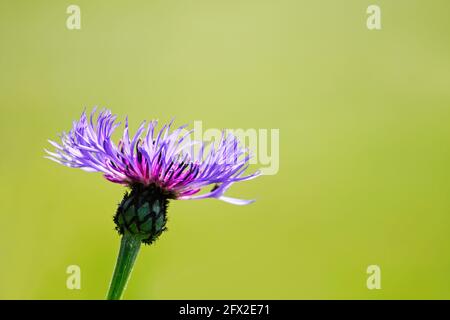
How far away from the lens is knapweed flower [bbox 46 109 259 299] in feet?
3.43

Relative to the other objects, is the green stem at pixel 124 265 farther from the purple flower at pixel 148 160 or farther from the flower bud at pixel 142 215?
the purple flower at pixel 148 160

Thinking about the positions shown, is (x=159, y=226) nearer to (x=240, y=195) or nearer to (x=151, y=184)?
(x=151, y=184)

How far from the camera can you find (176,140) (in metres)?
1.23

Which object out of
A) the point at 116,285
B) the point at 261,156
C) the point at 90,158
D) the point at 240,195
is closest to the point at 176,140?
the point at 90,158

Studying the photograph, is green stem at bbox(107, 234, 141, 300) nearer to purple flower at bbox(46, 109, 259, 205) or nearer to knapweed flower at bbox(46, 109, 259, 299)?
knapweed flower at bbox(46, 109, 259, 299)

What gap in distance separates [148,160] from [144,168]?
0.02 m

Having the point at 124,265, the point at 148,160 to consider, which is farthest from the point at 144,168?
the point at 124,265

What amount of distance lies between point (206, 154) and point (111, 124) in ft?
0.65

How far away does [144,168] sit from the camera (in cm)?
107

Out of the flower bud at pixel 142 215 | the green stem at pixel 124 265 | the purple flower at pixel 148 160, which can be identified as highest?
the purple flower at pixel 148 160

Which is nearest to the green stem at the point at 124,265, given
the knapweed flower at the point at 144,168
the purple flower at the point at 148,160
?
the knapweed flower at the point at 144,168

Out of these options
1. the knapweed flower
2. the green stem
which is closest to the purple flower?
the knapweed flower

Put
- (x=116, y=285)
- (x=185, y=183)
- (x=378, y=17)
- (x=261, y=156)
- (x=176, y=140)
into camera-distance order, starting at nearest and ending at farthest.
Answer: (x=116, y=285) < (x=185, y=183) < (x=176, y=140) < (x=261, y=156) < (x=378, y=17)

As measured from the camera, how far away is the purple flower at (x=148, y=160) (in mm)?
1052
